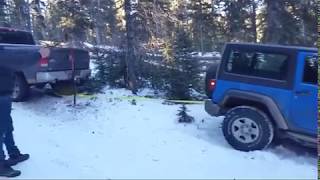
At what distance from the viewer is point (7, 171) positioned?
20.1 feet

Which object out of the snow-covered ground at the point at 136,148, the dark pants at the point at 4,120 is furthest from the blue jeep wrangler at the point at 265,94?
the dark pants at the point at 4,120

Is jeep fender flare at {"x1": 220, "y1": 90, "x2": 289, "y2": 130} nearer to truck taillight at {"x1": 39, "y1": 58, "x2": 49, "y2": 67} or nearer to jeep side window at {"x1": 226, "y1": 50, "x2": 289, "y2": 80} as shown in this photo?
jeep side window at {"x1": 226, "y1": 50, "x2": 289, "y2": 80}

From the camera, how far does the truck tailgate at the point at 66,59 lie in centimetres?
1088

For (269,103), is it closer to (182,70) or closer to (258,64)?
(258,64)

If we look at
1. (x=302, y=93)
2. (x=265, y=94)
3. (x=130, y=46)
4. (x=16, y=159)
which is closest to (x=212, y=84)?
(x=265, y=94)

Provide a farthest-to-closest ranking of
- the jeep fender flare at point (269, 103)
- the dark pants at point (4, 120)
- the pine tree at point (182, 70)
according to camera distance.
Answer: the pine tree at point (182, 70) → the jeep fender flare at point (269, 103) → the dark pants at point (4, 120)

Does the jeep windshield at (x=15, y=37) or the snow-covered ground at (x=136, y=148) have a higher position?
the jeep windshield at (x=15, y=37)

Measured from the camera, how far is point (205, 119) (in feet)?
29.8

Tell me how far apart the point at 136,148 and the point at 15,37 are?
5.66 metres

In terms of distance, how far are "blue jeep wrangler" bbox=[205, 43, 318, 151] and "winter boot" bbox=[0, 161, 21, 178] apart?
3.22 meters

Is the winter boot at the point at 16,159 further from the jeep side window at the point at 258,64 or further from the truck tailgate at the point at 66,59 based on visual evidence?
the truck tailgate at the point at 66,59

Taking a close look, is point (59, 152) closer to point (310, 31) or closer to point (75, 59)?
point (75, 59)

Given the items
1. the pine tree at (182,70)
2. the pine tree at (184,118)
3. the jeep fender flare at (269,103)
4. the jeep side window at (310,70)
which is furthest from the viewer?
the pine tree at (182,70)

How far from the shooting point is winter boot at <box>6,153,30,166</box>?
6374mm
